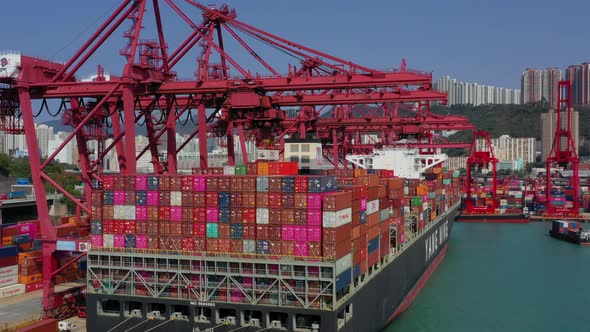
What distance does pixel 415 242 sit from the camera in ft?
121

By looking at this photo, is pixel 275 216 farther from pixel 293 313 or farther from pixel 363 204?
pixel 363 204

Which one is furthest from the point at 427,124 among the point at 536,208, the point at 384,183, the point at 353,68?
the point at 536,208

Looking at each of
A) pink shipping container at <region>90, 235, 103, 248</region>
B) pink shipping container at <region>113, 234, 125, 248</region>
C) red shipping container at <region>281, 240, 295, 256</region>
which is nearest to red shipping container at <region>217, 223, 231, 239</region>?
red shipping container at <region>281, 240, 295, 256</region>

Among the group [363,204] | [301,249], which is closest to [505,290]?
[363,204]

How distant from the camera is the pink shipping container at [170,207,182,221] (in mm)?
23281

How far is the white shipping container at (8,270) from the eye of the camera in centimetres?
3150

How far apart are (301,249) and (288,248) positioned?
0.50 m

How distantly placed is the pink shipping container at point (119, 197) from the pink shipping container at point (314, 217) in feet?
26.6

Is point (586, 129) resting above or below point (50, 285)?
above

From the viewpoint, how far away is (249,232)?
22.3m

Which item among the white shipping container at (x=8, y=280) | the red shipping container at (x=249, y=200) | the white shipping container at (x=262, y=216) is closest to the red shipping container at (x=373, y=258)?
the white shipping container at (x=262, y=216)

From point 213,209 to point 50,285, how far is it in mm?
9863

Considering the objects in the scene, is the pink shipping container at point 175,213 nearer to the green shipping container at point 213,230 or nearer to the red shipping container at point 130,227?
the green shipping container at point 213,230

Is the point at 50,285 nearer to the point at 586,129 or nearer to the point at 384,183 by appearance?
the point at 384,183
